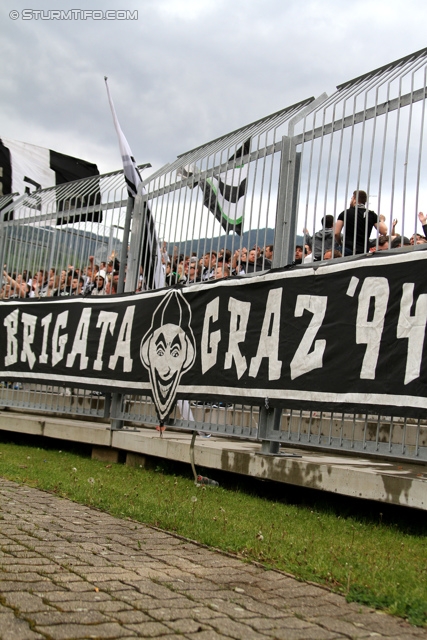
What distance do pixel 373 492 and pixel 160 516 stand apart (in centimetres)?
161

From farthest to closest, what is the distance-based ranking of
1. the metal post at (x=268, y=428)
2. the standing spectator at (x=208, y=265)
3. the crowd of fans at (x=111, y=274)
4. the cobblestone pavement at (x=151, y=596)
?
the standing spectator at (x=208, y=265) → the crowd of fans at (x=111, y=274) → the metal post at (x=268, y=428) → the cobblestone pavement at (x=151, y=596)

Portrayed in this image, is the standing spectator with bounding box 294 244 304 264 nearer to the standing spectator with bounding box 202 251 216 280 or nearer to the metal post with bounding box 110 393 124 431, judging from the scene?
the standing spectator with bounding box 202 251 216 280

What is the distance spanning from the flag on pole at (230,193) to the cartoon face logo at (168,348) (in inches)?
38.8

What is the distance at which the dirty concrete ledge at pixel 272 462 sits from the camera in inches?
230

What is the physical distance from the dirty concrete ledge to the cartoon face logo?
1.73ft

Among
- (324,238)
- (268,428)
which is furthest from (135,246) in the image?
(268,428)

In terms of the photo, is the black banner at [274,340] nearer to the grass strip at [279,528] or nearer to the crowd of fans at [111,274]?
the crowd of fans at [111,274]

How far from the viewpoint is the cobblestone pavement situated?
3477 millimetres

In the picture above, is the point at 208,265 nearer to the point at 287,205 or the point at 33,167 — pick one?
the point at 287,205

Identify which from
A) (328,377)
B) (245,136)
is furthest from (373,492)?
(245,136)

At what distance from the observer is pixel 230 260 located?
8.44 meters

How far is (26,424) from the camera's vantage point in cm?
1133

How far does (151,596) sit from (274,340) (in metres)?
3.63

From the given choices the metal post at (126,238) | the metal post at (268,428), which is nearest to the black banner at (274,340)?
the metal post at (268,428)
